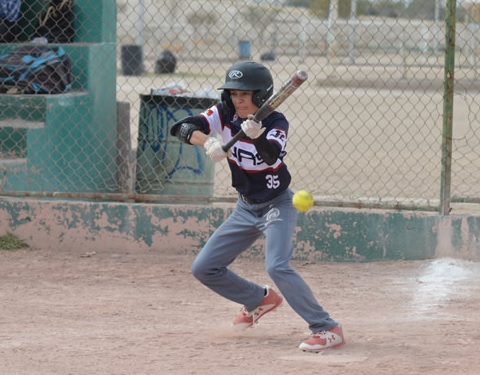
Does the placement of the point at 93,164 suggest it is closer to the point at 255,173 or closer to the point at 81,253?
the point at 81,253

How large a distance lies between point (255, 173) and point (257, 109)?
34 cm

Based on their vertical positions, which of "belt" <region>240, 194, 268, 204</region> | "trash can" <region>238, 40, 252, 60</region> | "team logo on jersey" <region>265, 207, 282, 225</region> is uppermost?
"trash can" <region>238, 40, 252, 60</region>

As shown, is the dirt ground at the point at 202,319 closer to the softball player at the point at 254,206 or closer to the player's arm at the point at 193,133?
the softball player at the point at 254,206

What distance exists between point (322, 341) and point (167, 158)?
351 cm

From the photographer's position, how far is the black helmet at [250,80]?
4.93 metres

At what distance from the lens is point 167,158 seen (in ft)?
26.7

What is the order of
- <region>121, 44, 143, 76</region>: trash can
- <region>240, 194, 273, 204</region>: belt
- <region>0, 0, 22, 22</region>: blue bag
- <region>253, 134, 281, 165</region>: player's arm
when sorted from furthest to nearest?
1. <region>121, 44, 143, 76</region>: trash can
2. <region>0, 0, 22, 22</region>: blue bag
3. <region>240, 194, 273, 204</region>: belt
4. <region>253, 134, 281, 165</region>: player's arm

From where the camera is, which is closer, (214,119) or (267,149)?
(267,149)

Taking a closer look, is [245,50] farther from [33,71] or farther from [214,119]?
[214,119]

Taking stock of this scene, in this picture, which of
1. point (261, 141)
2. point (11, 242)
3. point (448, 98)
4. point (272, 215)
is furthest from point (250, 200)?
point (11, 242)

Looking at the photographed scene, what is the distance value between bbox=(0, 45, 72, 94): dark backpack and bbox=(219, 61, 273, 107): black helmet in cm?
358

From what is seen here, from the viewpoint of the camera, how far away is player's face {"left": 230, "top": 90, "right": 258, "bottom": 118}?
16.4 ft

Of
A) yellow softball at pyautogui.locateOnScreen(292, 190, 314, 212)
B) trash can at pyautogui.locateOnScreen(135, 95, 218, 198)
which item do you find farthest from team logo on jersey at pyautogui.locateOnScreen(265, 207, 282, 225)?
trash can at pyautogui.locateOnScreen(135, 95, 218, 198)

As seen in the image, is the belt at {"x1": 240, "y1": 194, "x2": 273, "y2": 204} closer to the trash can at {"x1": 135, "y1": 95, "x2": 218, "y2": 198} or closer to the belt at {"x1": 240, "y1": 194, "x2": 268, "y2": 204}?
the belt at {"x1": 240, "y1": 194, "x2": 268, "y2": 204}
